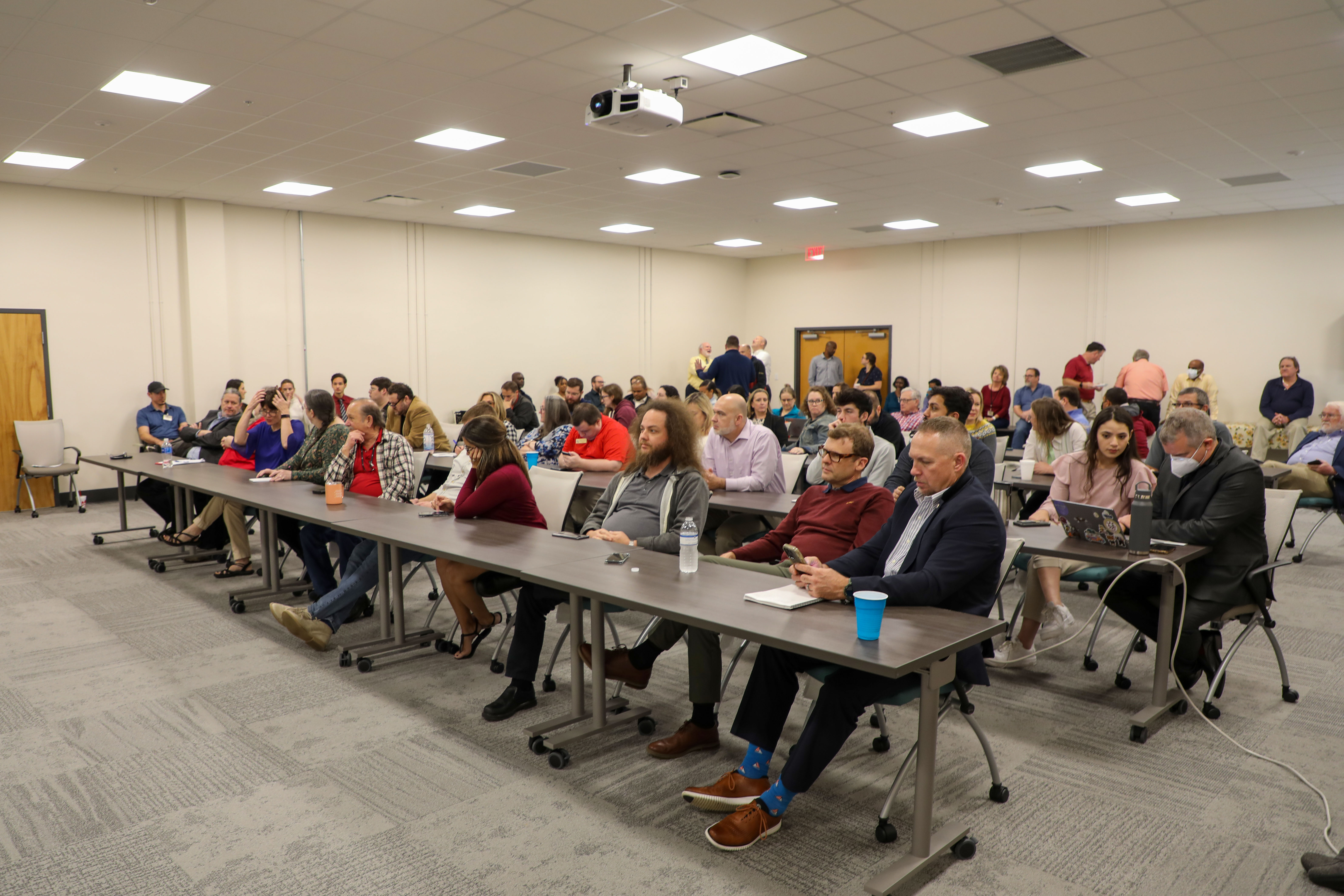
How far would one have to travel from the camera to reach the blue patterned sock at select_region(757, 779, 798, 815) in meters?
2.69

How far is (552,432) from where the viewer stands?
689 cm

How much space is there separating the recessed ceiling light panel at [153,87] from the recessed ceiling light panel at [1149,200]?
9.22m

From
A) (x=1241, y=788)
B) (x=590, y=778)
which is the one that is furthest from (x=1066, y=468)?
(x=590, y=778)

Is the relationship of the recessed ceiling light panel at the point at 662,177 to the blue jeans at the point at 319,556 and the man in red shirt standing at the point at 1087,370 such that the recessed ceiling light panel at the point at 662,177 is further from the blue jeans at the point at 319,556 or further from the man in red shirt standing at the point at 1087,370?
the man in red shirt standing at the point at 1087,370

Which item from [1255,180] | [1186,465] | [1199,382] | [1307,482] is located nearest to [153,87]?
[1186,465]

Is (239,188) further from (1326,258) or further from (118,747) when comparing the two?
(1326,258)

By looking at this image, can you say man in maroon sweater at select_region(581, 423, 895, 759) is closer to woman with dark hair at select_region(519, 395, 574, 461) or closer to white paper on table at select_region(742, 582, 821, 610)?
white paper on table at select_region(742, 582, 821, 610)

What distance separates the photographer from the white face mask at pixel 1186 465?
3707 millimetres

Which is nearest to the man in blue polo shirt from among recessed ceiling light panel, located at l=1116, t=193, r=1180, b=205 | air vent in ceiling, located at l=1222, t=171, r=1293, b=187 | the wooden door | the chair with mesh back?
the chair with mesh back

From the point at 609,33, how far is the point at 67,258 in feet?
24.5

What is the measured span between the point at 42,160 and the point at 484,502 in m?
6.53

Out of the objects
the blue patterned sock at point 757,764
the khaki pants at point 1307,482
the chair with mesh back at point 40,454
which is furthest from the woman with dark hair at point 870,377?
the blue patterned sock at point 757,764

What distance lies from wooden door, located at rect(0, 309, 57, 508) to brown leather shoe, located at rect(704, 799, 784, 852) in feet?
30.7

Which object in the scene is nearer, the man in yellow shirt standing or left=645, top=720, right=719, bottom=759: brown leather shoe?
left=645, top=720, right=719, bottom=759: brown leather shoe
